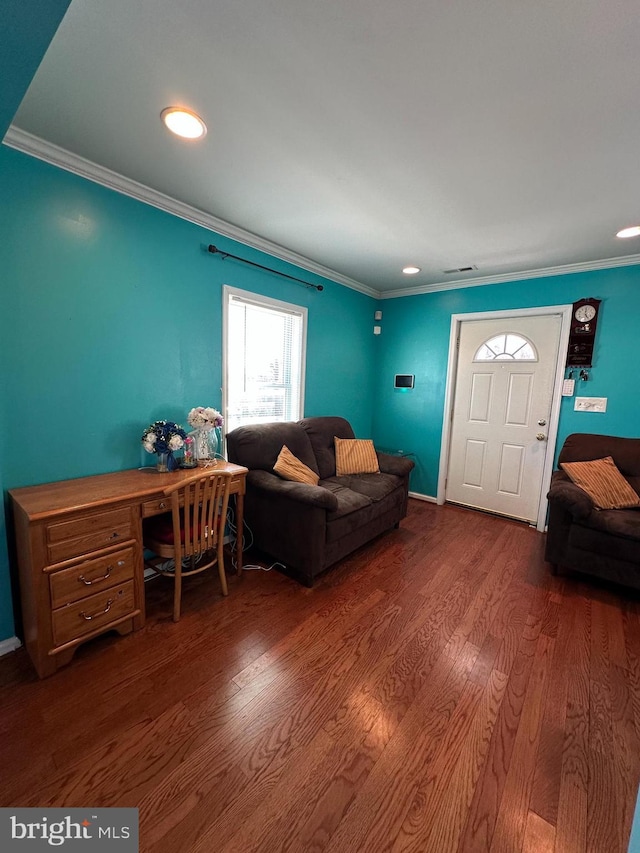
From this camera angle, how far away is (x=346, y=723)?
4.72 feet

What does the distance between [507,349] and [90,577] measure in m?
3.94

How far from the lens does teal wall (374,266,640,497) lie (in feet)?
9.84

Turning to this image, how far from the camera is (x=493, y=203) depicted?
7.06 ft

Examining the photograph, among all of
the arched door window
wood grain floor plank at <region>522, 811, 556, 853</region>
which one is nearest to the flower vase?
wood grain floor plank at <region>522, 811, 556, 853</region>

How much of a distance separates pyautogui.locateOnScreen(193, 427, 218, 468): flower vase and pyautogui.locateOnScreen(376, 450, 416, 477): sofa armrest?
5.24 ft

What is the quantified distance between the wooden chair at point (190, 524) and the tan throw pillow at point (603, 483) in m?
2.64

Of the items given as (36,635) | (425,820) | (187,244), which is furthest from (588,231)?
(36,635)

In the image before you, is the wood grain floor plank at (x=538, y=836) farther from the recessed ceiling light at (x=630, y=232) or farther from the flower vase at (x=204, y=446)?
the recessed ceiling light at (x=630, y=232)

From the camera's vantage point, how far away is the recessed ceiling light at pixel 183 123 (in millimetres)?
1499

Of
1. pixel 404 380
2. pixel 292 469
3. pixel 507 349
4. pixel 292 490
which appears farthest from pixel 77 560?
pixel 507 349

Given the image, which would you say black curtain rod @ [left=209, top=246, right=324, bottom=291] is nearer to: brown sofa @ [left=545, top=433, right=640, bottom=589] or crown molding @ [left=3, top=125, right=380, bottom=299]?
crown molding @ [left=3, top=125, right=380, bottom=299]

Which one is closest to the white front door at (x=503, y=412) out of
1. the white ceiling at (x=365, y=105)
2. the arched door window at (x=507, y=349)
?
the arched door window at (x=507, y=349)

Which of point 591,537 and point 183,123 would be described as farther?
point 591,537

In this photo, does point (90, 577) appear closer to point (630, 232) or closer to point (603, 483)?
point (603, 483)
